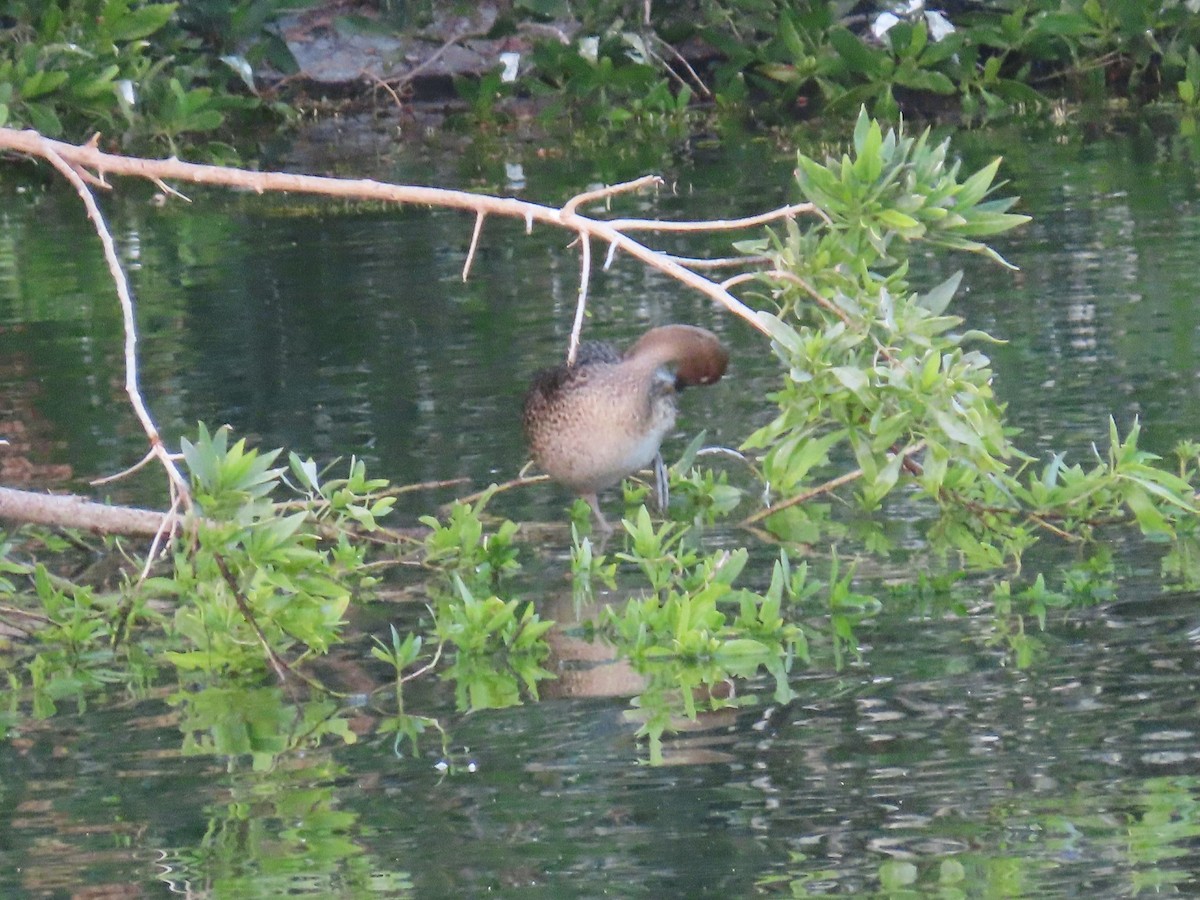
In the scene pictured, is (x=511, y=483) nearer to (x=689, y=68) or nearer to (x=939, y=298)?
(x=939, y=298)

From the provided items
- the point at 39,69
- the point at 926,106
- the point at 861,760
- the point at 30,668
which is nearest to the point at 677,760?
the point at 861,760

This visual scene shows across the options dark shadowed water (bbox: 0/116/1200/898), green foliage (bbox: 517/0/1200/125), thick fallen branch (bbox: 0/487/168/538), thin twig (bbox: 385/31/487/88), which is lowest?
dark shadowed water (bbox: 0/116/1200/898)

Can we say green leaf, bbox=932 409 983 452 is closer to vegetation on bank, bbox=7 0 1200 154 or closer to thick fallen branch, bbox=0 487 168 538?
thick fallen branch, bbox=0 487 168 538

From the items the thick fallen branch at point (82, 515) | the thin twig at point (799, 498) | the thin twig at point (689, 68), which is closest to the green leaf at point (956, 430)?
the thin twig at point (799, 498)

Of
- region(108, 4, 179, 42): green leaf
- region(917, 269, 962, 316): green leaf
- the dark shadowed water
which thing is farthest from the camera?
region(108, 4, 179, 42): green leaf

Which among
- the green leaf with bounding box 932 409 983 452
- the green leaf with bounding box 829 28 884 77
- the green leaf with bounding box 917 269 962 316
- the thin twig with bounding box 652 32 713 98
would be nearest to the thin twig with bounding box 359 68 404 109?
the thin twig with bounding box 652 32 713 98

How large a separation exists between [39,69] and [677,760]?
40.4ft

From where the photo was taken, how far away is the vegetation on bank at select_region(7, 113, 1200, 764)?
4.61m

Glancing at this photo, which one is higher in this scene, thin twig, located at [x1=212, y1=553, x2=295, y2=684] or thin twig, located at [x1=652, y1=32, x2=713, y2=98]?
thin twig, located at [x1=652, y1=32, x2=713, y2=98]

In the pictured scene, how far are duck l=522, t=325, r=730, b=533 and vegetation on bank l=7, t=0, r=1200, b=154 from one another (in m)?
9.79

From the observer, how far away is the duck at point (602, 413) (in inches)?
232

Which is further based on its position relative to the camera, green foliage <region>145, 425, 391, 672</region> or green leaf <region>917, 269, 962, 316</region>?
green leaf <region>917, 269, 962, 316</region>

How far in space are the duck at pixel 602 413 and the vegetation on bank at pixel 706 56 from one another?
979cm

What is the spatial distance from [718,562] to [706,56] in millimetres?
14846
